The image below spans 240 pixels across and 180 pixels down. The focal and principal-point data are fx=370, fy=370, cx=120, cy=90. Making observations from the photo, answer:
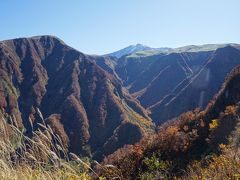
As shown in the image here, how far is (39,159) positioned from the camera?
16.1 ft

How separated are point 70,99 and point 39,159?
146 m

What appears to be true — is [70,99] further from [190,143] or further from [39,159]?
[39,159]

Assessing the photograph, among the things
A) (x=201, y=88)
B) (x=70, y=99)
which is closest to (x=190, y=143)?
(x=70, y=99)

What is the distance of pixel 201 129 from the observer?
26.3 metres

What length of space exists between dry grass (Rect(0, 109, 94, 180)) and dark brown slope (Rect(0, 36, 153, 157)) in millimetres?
101223

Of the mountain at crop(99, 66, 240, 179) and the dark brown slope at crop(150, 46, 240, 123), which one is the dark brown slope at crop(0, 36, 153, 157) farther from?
the mountain at crop(99, 66, 240, 179)

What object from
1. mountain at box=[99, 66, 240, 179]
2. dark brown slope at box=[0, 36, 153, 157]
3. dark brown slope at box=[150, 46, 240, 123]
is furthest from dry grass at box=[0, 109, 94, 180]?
dark brown slope at box=[150, 46, 240, 123]

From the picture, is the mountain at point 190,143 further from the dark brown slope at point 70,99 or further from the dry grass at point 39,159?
the dark brown slope at point 70,99

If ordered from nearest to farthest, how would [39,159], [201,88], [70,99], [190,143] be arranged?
[39,159]
[190,143]
[70,99]
[201,88]

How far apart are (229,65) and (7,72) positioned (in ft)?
335

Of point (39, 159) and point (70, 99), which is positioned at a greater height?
point (39, 159)

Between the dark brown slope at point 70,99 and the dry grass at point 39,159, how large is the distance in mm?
101223

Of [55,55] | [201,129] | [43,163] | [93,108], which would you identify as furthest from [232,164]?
[55,55]

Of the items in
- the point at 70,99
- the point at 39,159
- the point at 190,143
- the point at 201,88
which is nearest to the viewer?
the point at 39,159
